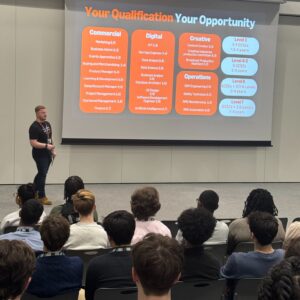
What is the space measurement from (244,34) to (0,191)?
4.84 metres

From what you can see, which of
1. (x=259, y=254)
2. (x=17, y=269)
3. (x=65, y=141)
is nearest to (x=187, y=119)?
(x=65, y=141)

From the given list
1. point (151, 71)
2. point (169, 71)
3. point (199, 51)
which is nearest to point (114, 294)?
point (151, 71)

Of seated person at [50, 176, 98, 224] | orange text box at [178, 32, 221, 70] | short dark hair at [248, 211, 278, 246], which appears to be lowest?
seated person at [50, 176, 98, 224]

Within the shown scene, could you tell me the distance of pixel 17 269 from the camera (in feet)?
5.38

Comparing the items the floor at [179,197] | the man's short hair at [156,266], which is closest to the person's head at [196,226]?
the man's short hair at [156,266]

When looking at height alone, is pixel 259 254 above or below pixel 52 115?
below

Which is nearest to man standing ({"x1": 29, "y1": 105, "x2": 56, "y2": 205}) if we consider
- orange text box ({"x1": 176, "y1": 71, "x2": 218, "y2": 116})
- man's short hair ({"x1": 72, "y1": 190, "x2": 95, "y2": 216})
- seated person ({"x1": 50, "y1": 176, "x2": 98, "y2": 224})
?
seated person ({"x1": 50, "y1": 176, "x2": 98, "y2": 224})

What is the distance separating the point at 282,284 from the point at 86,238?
2248 mm

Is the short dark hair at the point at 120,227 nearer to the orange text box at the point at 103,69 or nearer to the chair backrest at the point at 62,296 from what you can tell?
the chair backrest at the point at 62,296

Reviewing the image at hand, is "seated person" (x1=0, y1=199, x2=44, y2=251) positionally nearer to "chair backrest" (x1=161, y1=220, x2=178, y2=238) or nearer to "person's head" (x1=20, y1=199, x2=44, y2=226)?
"person's head" (x1=20, y1=199, x2=44, y2=226)

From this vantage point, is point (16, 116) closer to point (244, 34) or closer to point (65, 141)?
point (65, 141)

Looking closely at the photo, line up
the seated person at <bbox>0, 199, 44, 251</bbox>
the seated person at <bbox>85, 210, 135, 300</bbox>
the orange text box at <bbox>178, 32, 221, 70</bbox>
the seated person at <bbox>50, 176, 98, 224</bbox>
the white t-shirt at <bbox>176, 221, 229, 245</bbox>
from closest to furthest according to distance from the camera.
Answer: the seated person at <bbox>85, 210, 135, 300</bbox> → the seated person at <bbox>0, 199, 44, 251</bbox> → the white t-shirt at <bbox>176, 221, 229, 245</bbox> → the seated person at <bbox>50, 176, 98, 224</bbox> → the orange text box at <bbox>178, 32, 221, 70</bbox>

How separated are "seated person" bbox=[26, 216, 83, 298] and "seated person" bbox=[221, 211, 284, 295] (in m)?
0.83

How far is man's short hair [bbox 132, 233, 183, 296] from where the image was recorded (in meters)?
1.67
